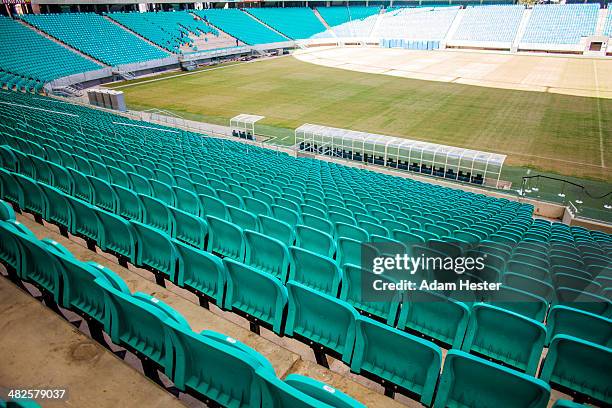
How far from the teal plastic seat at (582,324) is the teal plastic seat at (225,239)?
12.3ft

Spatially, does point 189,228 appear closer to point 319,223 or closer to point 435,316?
point 319,223

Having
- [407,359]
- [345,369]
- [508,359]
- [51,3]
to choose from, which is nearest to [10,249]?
[345,369]

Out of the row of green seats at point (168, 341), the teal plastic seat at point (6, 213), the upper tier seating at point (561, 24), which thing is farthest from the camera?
the upper tier seating at point (561, 24)

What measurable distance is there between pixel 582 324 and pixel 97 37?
169ft

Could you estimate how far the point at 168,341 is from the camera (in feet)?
10.1

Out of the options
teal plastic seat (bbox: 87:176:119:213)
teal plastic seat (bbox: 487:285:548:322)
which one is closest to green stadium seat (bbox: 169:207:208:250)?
teal plastic seat (bbox: 87:176:119:213)

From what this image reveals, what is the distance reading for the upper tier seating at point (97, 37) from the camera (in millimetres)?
41000

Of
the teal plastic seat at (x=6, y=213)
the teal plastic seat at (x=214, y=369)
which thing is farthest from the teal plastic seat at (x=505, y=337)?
the teal plastic seat at (x=6, y=213)

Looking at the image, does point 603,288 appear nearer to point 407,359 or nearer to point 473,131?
point 407,359

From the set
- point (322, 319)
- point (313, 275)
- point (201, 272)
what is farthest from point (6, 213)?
point (322, 319)

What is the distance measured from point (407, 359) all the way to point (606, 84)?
45.2 meters

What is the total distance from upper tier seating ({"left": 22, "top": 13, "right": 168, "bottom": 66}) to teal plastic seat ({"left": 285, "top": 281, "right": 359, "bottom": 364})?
4386cm

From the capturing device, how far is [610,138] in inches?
922

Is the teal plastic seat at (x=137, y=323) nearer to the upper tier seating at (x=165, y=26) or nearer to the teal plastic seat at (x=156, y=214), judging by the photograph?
the teal plastic seat at (x=156, y=214)
